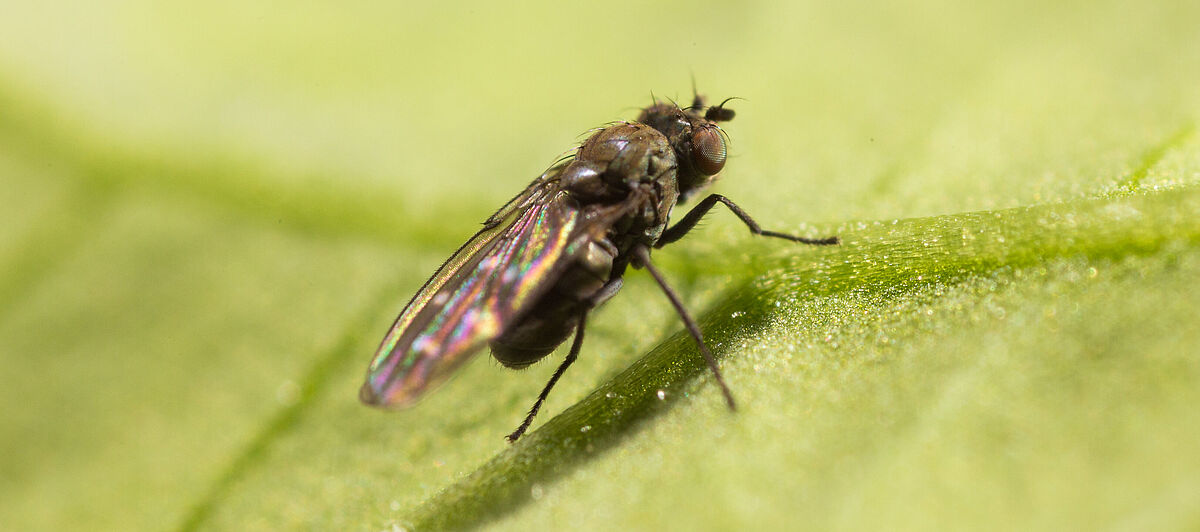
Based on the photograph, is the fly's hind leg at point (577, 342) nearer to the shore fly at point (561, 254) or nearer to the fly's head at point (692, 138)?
the shore fly at point (561, 254)

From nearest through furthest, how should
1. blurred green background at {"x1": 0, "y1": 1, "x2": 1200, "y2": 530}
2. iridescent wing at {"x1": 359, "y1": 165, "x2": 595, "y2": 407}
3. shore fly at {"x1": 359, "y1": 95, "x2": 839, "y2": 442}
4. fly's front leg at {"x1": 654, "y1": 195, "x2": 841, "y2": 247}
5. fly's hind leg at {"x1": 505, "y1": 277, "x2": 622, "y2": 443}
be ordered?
blurred green background at {"x1": 0, "y1": 1, "x2": 1200, "y2": 530}
iridescent wing at {"x1": 359, "y1": 165, "x2": 595, "y2": 407}
shore fly at {"x1": 359, "y1": 95, "x2": 839, "y2": 442}
fly's hind leg at {"x1": 505, "y1": 277, "x2": 622, "y2": 443}
fly's front leg at {"x1": 654, "y1": 195, "x2": 841, "y2": 247}

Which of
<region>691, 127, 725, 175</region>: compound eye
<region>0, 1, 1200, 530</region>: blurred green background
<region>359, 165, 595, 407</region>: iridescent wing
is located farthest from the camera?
<region>691, 127, 725, 175</region>: compound eye

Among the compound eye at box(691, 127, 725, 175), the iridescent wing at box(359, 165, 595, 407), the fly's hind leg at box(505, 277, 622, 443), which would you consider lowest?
the fly's hind leg at box(505, 277, 622, 443)

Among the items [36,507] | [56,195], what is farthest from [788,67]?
[36,507]

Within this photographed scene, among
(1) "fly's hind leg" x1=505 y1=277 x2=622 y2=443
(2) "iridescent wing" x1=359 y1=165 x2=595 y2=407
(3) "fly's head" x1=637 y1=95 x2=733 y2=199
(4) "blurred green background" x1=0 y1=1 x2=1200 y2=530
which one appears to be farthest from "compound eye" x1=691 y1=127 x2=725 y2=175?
(1) "fly's hind leg" x1=505 y1=277 x2=622 y2=443

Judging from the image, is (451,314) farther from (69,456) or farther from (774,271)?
(69,456)

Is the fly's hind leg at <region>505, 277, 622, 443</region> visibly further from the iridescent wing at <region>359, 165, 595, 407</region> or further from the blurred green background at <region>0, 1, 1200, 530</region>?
the iridescent wing at <region>359, 165, 595, 407</region>
